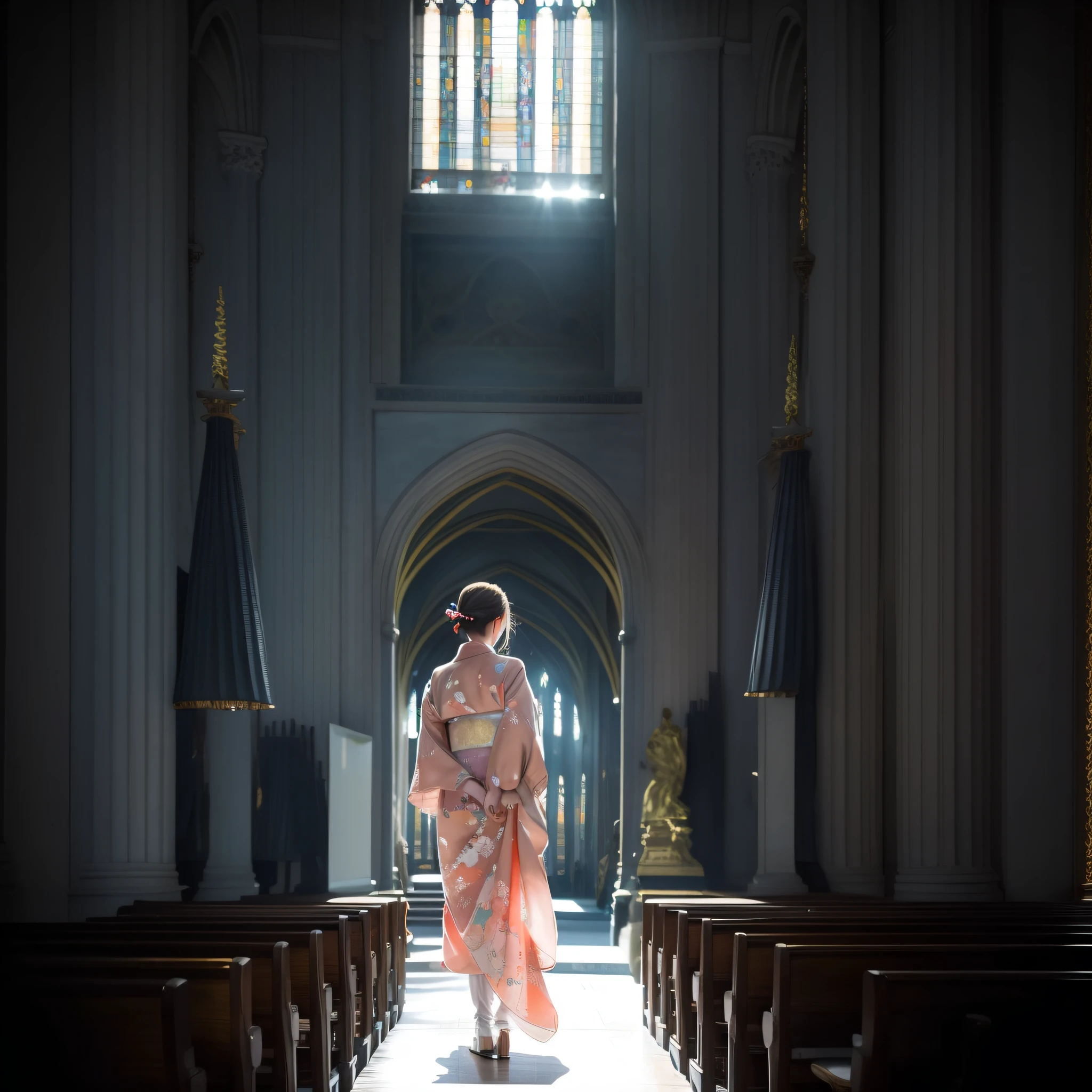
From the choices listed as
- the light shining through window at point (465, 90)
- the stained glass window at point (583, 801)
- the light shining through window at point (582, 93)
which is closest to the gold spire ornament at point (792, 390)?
the light shining through window at point (582, 93)

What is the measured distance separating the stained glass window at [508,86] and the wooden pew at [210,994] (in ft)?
40.1

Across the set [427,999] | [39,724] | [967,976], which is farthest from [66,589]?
[967,976]

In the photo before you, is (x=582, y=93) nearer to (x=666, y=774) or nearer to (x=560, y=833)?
(x=666, y=774)

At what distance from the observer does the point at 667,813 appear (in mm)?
12047

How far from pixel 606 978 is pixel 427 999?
203cm

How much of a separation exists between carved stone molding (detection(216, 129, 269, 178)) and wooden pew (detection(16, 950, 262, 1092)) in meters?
10.7

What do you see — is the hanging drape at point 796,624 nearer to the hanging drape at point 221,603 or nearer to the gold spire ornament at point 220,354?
the hanging drape at point 221,603

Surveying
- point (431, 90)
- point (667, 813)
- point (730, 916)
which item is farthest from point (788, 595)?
point (431, 90)

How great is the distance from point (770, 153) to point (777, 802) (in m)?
6.60

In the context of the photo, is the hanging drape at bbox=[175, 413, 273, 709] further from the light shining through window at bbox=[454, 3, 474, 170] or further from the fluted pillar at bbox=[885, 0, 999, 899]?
the light shining through window at bbox=[454, 3, 474, 170]

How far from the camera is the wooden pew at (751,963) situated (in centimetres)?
410

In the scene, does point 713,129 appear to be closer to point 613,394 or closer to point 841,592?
point 613,394

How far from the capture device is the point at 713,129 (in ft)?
43.8

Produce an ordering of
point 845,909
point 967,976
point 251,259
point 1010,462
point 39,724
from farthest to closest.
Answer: point 251,259, point 1010,462, point 39,724, point 845,909, point 967,976
